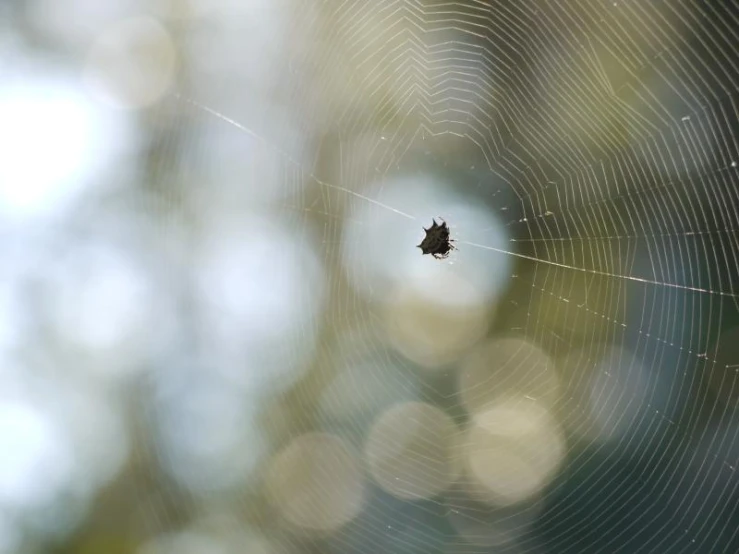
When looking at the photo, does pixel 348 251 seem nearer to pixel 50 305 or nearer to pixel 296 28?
pixel 296 28

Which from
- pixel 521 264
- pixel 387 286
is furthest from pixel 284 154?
pixel 521 264

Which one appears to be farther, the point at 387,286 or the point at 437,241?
the point at 387,286

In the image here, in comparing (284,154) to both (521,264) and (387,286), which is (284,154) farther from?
(521,264)

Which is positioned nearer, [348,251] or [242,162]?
[348,251]

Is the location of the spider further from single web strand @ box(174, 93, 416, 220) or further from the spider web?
single web strand @ box(174, 93, 416, 220)

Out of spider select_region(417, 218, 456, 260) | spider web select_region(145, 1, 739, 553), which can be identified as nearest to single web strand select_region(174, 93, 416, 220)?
spider web select_region(145, 1, 739, 553)

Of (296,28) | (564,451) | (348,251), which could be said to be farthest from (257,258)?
(564,451)
